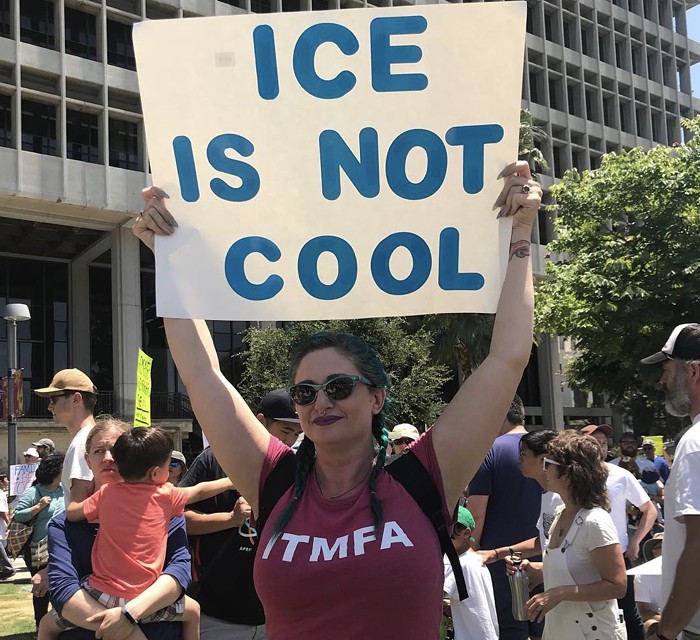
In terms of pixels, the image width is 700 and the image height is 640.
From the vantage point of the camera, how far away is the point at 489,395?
222 cm

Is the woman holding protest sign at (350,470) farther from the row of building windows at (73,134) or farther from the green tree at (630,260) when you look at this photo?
→ the row of building windows at (73,134)

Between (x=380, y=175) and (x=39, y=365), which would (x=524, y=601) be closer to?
(x=380, y=175)

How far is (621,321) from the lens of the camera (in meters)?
20.8

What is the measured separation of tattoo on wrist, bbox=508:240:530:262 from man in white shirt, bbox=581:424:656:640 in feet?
10.1

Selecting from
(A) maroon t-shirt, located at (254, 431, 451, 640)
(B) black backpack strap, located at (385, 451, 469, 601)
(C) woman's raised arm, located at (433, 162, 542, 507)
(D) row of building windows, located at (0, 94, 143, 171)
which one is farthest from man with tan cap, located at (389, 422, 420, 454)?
(D) row of building windows, located at (0, 94, 143, 171)

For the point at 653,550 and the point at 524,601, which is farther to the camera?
the point at 653,550

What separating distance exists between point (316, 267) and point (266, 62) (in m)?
0.73

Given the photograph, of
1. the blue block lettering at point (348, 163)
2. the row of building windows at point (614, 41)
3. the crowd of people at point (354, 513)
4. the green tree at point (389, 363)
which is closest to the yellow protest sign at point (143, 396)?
the crowd of people at point (354, 513)

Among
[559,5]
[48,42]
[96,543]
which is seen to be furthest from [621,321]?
[559,5]

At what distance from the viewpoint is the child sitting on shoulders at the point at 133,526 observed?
11.9ft

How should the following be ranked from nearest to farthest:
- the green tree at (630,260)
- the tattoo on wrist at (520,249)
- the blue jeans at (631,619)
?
the tattoo on wrist at (520,249) < the blue jeans at (631,619) < the green tree at (630,260)

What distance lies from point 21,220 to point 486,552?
86.9 ft

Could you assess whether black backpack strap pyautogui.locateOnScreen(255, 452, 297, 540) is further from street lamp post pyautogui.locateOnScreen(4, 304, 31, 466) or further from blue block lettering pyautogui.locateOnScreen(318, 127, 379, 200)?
street lamp post pyautogui.locateOnScreen(4, 304, 31, 466)

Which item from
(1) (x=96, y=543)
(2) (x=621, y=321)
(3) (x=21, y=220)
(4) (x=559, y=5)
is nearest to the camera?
(1) (x=96, y=543)
